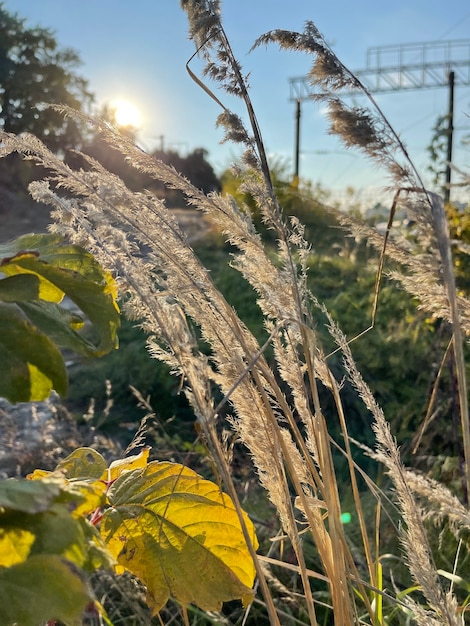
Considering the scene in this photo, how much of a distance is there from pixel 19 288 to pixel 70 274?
70 millimetres

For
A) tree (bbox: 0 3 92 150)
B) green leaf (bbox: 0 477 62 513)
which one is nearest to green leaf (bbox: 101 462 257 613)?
green leaf (bbox: 0 477 62 513)

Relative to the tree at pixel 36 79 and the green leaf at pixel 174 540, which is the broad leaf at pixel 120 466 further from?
the tree at pixel 36 79

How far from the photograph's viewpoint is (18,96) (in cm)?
1443

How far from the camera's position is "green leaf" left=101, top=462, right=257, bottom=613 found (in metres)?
0.76

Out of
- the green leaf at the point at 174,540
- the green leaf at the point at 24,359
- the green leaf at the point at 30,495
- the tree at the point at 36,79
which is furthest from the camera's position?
the tree at the point at 36,79

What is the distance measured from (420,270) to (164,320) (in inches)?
12.3

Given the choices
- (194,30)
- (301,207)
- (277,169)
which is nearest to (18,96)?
(277,169)

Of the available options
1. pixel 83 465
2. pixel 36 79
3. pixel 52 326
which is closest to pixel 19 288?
pixel 52 326

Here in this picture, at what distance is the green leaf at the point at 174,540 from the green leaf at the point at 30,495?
29 centimetres

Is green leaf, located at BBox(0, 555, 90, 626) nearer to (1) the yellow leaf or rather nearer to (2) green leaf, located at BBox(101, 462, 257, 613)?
(1) the yellow leaf

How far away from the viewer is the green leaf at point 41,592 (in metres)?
0.47

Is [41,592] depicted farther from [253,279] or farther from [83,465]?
[253,279]

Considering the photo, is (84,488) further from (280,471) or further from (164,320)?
(280,471)

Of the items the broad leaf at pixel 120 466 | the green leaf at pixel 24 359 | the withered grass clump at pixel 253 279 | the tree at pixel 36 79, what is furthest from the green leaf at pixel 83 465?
the tree at pixel 36 79
